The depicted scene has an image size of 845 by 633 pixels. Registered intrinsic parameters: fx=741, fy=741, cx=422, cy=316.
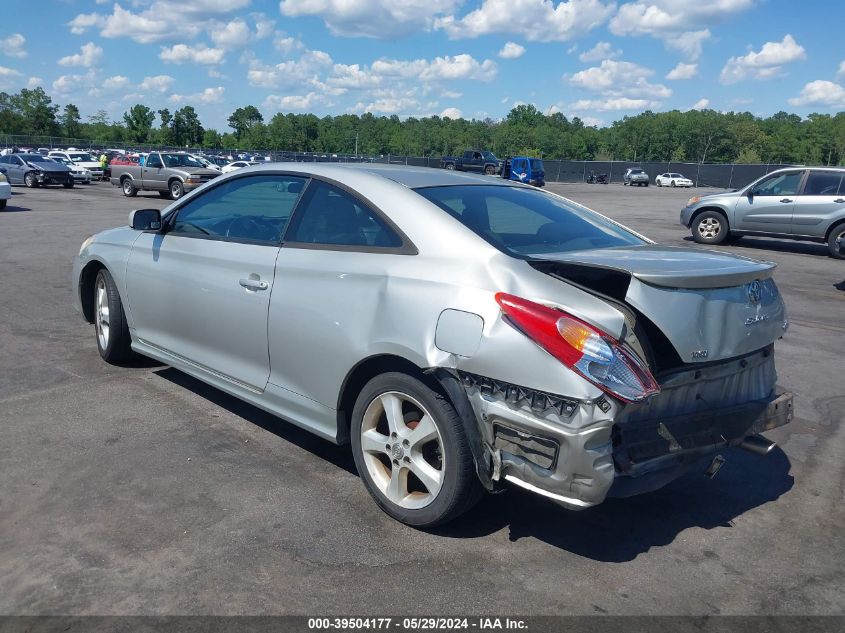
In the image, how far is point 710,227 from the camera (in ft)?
53.1

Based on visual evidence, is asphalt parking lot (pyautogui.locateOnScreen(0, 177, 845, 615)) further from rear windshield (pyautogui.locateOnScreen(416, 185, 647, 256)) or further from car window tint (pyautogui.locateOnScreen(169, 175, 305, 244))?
rear windshield (pyautogui.locateOnScreen(416, 185, 647, 256))

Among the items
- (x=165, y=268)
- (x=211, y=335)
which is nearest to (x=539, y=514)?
(x=211, y=335)

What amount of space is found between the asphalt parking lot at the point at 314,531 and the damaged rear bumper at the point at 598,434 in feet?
1.48

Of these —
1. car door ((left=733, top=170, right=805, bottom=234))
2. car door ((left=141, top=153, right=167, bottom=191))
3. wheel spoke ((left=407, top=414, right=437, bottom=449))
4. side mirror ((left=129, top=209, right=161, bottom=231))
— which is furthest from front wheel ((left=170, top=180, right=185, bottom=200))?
wheel spoke ((left=407, top=414, right=437, bottom=449))

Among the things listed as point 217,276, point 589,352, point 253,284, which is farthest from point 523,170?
point 589,352

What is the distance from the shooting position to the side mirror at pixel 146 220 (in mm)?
5152

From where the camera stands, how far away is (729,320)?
3312mm

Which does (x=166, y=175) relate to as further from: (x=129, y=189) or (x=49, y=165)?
(x=49, y=165)

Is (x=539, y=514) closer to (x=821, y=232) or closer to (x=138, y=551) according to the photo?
(x=138, y=551)

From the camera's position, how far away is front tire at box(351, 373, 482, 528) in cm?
324

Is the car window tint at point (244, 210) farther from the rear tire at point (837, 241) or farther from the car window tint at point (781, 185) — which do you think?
the car window tint at point (781, 185)

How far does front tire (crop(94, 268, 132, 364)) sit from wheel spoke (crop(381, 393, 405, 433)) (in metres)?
2.96

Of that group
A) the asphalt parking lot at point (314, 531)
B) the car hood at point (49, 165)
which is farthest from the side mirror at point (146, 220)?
the car hood at point (49, 165)

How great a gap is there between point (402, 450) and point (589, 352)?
1055 mm
